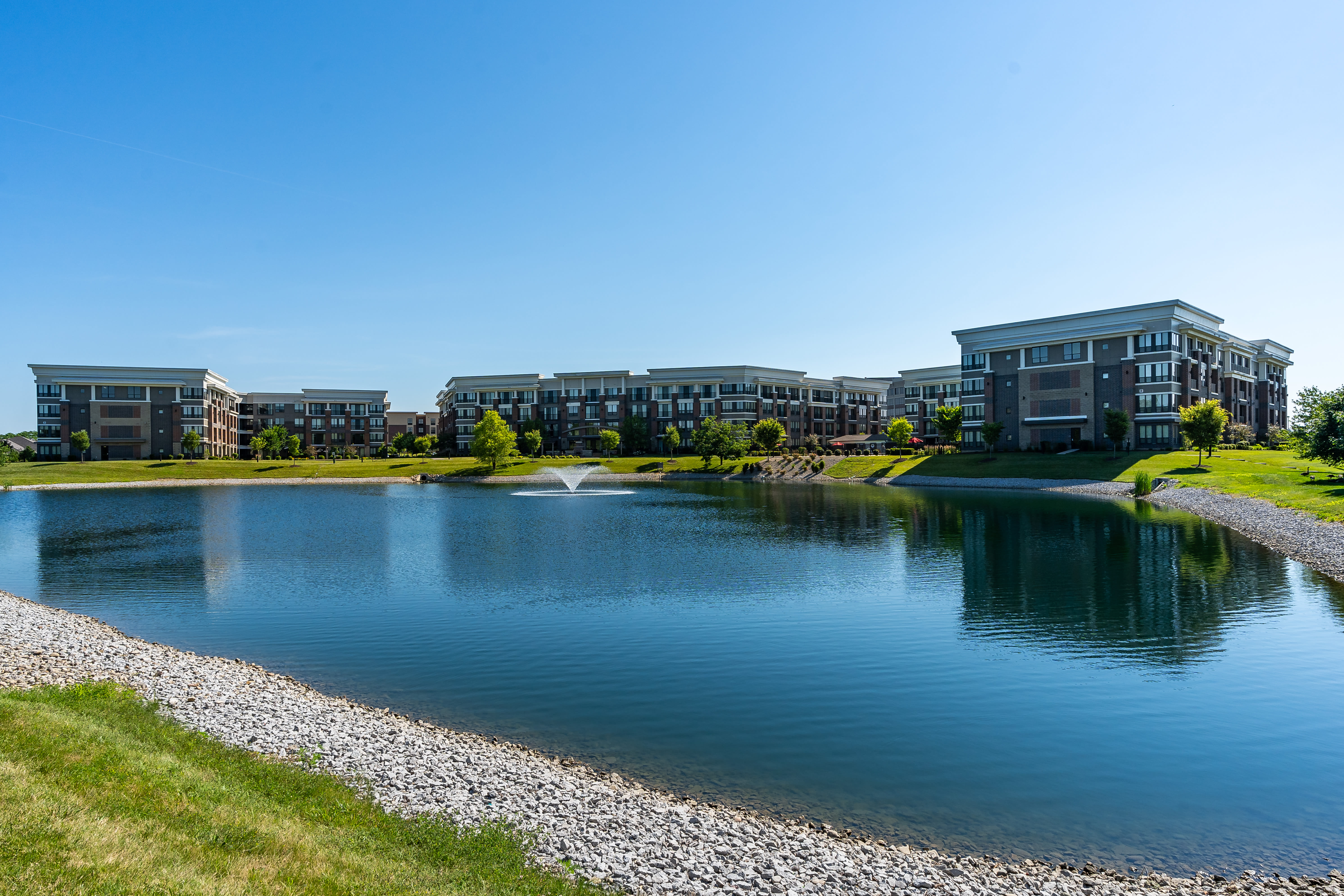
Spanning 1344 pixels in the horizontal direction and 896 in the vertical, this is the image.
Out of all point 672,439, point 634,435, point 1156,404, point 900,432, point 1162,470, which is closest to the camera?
point 1162,470

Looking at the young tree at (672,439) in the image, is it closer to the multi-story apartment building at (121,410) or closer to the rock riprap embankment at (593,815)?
the multi-story apartment building at (121,410)

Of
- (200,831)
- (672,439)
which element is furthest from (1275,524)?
(672,439)

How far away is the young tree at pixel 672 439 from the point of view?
422ft

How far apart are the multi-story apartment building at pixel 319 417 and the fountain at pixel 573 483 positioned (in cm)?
6802

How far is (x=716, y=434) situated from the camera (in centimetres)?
11225

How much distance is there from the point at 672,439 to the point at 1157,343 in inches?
2735

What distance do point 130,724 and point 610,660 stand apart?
933 centimetres

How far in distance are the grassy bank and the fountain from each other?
108 ft

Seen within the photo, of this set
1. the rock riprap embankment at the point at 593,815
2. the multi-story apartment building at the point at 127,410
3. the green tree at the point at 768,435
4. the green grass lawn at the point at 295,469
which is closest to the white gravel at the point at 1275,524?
the rock riprap embankment at the point at 593,815

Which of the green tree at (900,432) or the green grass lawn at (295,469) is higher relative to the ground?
the green tree at (900,432)

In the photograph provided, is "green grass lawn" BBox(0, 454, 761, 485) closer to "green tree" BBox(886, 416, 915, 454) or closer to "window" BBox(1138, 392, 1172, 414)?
"green tree" BBox(886, 416, 915, 454)

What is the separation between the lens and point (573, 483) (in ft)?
309

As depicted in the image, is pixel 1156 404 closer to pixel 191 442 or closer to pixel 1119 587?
pixel 1119 587

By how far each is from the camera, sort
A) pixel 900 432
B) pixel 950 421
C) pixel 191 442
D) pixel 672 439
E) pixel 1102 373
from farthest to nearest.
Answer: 1. pixel 672 439
2. pixel 191 442
3. pixel 900 432
4. pixel 950 421
5. pixel 1102 373
